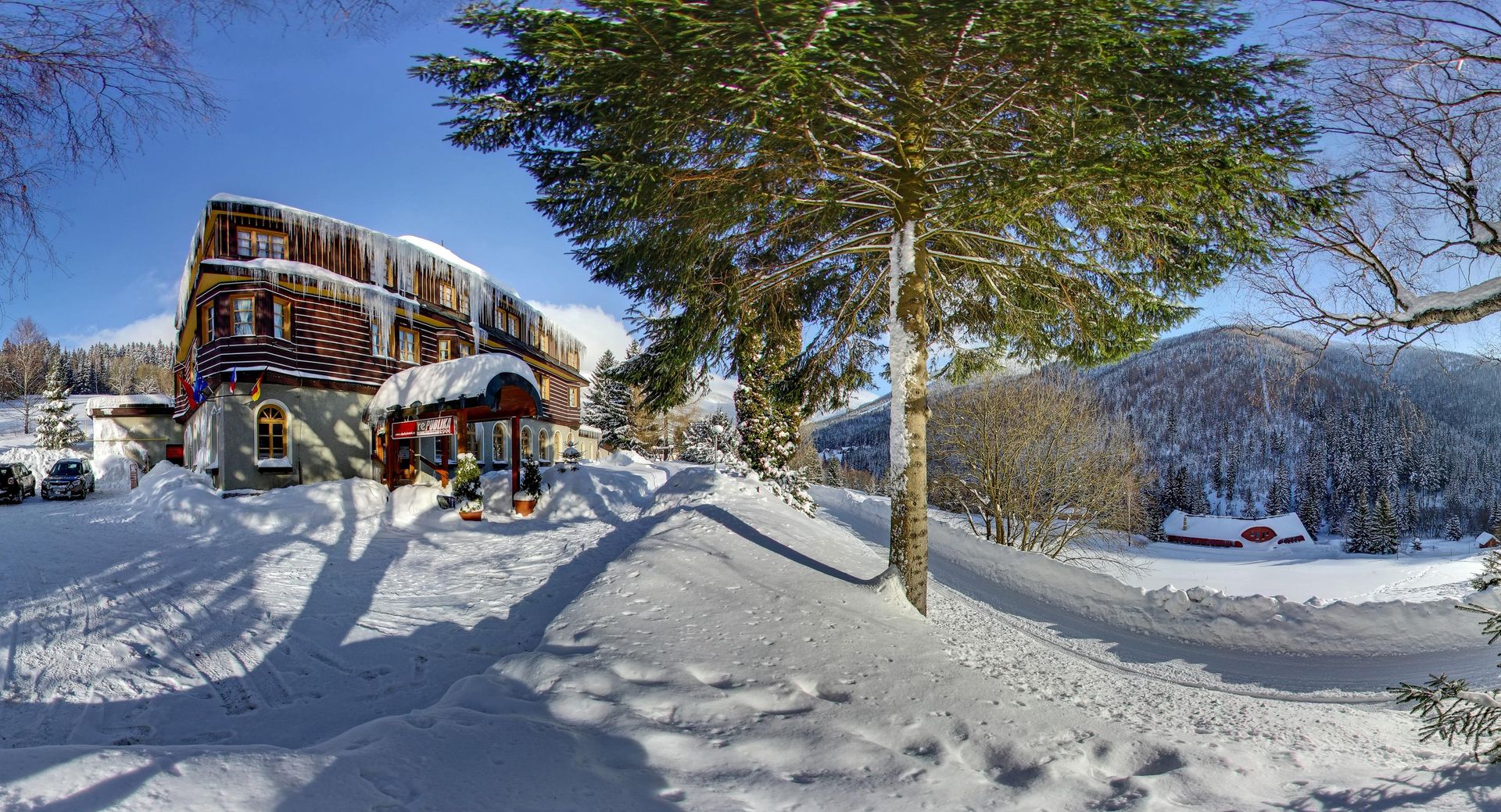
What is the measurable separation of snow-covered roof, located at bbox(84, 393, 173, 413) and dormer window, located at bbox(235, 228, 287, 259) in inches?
827

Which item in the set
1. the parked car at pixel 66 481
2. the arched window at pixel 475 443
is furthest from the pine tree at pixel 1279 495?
the parked car at pixel 66 481

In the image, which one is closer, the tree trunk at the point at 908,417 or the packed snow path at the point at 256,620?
the packed snow path at the point at 256,620

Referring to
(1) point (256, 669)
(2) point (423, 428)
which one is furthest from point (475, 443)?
(1) point (256, 669)

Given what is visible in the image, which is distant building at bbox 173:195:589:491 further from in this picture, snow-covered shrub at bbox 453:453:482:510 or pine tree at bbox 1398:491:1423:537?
pine tree at bbox 1398:491:1423:537

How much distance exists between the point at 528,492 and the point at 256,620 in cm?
891

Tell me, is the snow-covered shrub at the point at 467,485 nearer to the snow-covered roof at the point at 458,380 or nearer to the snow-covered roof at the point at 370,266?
the snow-covered roof at the point at 458,380

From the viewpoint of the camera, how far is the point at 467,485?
15.0 meters

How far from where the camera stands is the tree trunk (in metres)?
7.89

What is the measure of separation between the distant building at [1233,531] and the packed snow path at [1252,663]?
250ft

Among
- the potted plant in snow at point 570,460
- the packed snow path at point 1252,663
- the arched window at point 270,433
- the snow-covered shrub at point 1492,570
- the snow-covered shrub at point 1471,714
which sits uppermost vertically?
the arched window at point 270,433

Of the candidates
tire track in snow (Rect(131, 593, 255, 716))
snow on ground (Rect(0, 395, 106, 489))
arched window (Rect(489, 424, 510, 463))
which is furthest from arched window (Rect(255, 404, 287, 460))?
tire track in snow (Rect(131, 593, 255, 716))

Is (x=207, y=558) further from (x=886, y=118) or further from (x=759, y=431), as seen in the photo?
(x=886, y=118)

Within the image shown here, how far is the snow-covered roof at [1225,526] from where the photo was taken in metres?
72.4

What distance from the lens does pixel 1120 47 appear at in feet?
17.9
